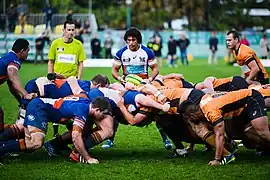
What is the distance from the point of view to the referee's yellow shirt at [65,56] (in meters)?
13.5

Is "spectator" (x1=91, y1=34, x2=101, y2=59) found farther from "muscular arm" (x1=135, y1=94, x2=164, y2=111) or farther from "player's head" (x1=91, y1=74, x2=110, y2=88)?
"muscular arm" (x1=135, y1=94, x2=164, y2=111)

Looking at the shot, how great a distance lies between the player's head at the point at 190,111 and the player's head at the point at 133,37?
8.32ft

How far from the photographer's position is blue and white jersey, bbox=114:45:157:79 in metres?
13.1

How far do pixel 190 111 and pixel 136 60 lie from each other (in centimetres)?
291

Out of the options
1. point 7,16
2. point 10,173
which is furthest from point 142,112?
point 7,16

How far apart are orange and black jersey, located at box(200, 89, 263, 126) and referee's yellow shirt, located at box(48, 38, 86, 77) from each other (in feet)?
12.4

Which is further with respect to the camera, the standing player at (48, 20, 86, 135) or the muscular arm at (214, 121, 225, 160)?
the standing player at (48, 20, 86, 135)

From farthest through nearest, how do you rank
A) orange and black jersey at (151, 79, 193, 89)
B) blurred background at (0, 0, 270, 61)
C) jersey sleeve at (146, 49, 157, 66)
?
1. blurred background at (0, 0, 270, 61)
2. jersey sleeve at (146, 49, 157, 66)
3. orange and black jersey at (151, 79, 193, 89)

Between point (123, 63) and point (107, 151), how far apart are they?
6.79ft

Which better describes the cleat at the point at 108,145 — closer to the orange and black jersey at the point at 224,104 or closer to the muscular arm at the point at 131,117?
the muscular arm at the point at 131,117

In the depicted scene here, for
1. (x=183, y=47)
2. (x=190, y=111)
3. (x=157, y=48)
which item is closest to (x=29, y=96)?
(x=190, y=111)

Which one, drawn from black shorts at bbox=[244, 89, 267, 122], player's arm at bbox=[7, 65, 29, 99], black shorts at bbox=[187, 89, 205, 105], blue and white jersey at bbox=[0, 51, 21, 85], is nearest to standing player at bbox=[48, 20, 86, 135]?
blue and white jersey at bbox=[0, 51, 21, 85]

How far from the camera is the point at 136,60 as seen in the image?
1309 centimetres

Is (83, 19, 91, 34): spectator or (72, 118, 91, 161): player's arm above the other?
(72, 118, 91, 161): player's arm
